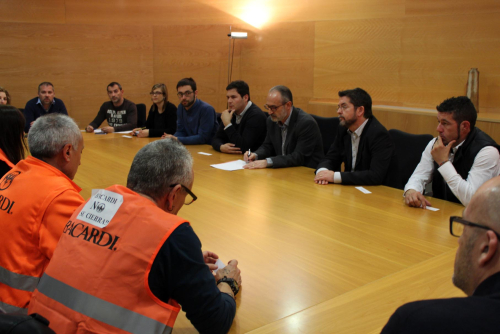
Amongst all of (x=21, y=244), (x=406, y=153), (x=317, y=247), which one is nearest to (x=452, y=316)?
(x=317, y=247)

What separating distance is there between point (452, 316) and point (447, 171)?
210cm

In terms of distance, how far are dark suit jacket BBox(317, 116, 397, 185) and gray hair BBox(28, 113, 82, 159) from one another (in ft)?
5.97

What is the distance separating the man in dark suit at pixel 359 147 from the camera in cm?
312

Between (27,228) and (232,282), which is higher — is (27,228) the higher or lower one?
the higher one

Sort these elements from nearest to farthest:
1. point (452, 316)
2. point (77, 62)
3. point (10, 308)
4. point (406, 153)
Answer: point (452, 316) < point (10, 308) < point (406, 153) < point (77, 62)

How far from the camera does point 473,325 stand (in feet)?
2.48

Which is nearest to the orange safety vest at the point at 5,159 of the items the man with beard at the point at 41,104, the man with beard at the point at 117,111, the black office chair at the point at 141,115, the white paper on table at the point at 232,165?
the white paper on table at the point at 232,165

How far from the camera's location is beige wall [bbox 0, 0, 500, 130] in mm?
5574

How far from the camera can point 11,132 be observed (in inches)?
92.1

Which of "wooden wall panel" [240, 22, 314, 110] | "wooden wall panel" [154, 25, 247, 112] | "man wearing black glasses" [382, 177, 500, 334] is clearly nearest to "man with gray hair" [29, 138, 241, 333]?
"man wearing black glasses" [382, 177, 500, 334]

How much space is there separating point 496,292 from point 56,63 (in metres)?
7.77

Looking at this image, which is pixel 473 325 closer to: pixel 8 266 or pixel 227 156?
pixel 8 266

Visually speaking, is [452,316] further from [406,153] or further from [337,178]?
[406,153]

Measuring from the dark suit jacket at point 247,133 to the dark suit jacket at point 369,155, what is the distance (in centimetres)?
108
